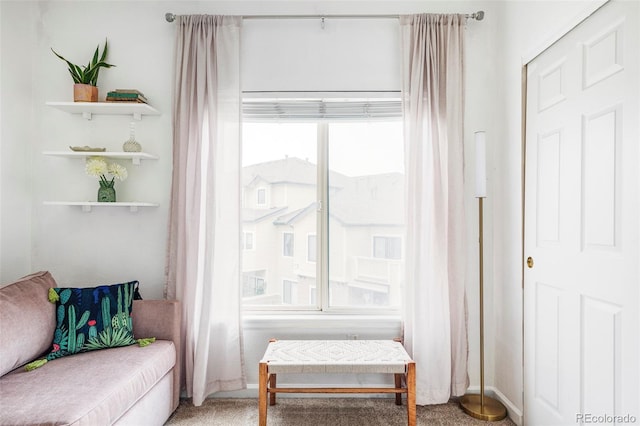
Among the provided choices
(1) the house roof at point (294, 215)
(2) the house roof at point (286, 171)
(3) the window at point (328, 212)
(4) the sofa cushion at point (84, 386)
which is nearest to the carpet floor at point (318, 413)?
(4) the sofa cushion at point (84, 386)

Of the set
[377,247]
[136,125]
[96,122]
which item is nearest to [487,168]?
[377,247]

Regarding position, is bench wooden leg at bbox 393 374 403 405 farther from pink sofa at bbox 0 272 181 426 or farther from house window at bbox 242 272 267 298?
pink sofa at bbox 0 272 181 426

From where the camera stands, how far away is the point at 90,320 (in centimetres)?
220

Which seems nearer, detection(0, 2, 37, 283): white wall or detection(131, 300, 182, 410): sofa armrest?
detection(131, 300, 182, 410): sofa armrest

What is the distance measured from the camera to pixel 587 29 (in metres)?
1.78

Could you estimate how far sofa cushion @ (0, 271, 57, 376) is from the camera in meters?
1.87

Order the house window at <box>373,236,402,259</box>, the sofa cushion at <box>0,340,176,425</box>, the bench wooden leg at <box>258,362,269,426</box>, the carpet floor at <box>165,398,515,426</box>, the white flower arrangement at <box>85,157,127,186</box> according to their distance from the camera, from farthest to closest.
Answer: the house window at <box>373,236,402,259</box> → the white flower arrangement at <box>85,157,127,186</box> → the carpet floor at <box>165,398,515,426</box> → the bench wooden leg at <box>258,362,269,426</box> → the sofa cushion at <box>0,340,176,425</box>

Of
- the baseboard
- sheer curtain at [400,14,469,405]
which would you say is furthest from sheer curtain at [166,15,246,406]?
the baseboard

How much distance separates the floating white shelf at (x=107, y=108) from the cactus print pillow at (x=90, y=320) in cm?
116

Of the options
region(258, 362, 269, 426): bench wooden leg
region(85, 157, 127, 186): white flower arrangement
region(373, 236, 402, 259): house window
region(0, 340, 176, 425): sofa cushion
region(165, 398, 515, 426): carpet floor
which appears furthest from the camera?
region(373, 236, 402, 259): house window

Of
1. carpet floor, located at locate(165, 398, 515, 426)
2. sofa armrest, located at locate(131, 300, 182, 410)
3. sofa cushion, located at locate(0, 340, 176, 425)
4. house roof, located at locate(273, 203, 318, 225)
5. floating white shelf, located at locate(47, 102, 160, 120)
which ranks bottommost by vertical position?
carpet floor, located at locate(165, 398, 515, 426)

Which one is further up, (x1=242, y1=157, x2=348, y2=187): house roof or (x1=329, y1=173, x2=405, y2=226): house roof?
(x1=242, y1=157, x2=348, y2=187): house roof

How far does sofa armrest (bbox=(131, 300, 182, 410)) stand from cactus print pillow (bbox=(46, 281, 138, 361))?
76 millimetres

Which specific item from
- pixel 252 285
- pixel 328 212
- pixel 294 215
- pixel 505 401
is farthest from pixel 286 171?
pixel 505 401
